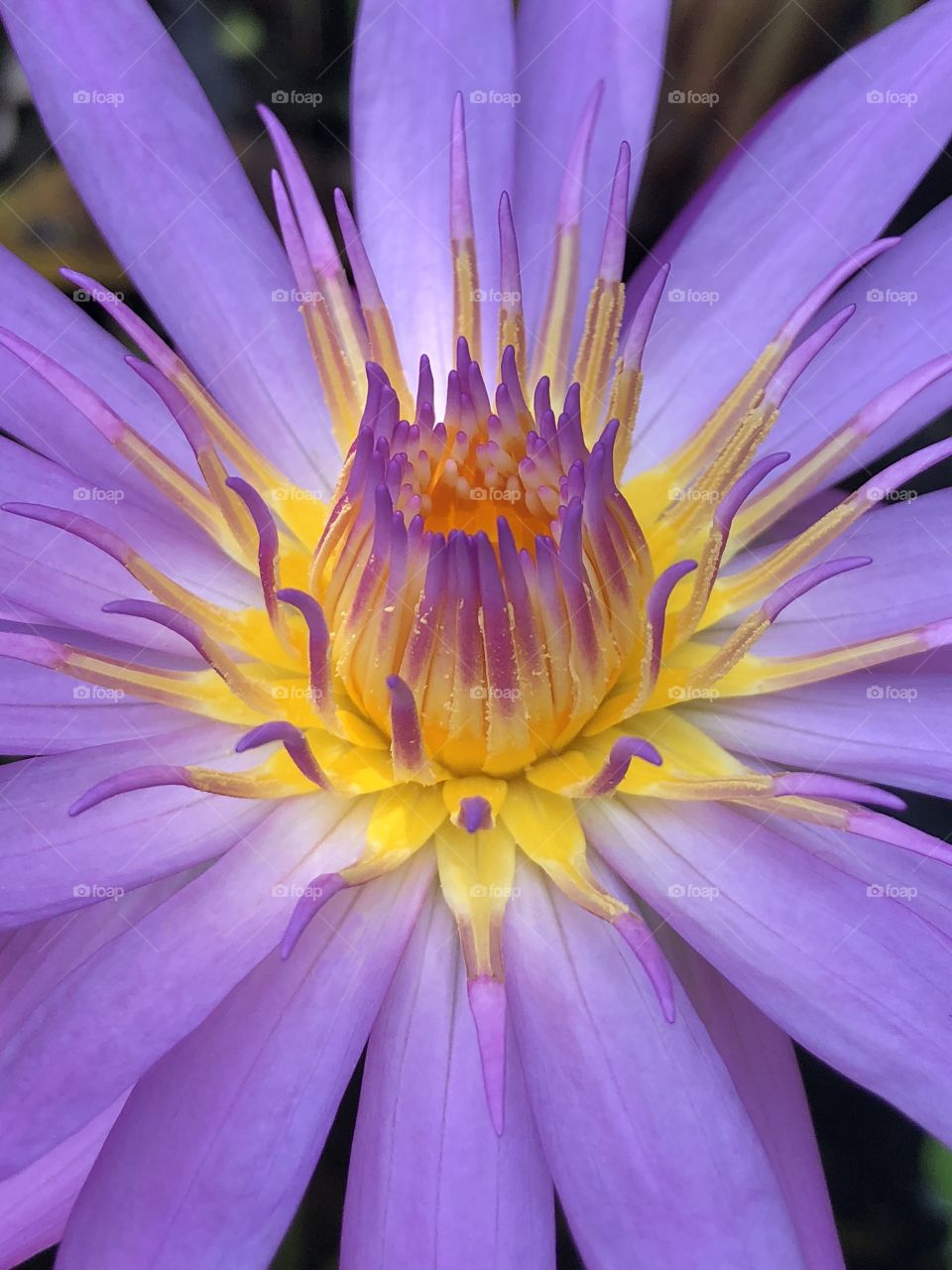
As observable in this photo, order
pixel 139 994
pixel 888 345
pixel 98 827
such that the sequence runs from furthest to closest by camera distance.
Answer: pixel 888 345, pixel 98 827, pixel 139 994

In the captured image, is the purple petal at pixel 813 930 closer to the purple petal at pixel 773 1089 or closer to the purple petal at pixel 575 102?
the purple petal at pixel 773 1089

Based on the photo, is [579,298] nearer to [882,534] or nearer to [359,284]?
[359,284]

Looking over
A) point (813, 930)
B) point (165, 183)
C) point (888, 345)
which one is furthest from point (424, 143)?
point (813, 930)

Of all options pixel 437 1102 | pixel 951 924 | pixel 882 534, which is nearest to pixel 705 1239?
pixel 437 1102

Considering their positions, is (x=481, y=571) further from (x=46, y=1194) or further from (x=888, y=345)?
(x=46, y=1194)

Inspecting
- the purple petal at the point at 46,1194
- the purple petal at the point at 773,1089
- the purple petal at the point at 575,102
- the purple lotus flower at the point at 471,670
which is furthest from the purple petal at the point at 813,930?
the purple petal at the point at 575,102

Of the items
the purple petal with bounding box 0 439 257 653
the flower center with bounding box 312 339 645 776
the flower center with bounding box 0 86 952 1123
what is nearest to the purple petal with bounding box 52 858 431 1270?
the flower center with bounding box 0 86 952 1123
